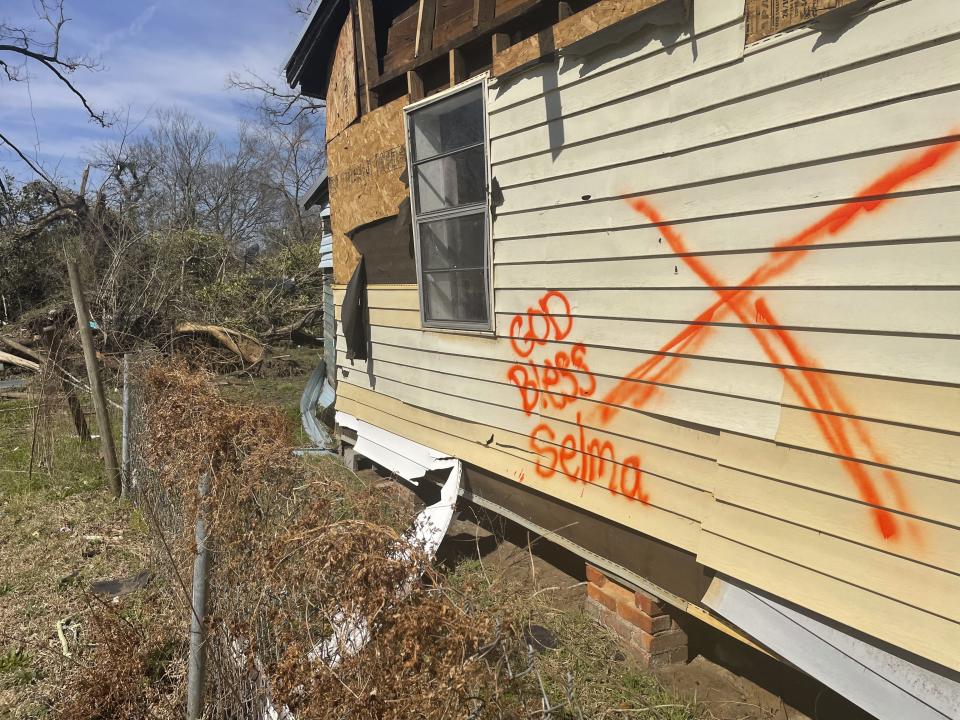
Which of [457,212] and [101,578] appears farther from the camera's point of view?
[457,212]

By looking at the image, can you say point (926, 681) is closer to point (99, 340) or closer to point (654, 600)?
point (654, 600)

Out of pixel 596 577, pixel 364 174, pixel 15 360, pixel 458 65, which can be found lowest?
pixel 596 577

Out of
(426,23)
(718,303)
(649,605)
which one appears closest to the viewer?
(718,303)

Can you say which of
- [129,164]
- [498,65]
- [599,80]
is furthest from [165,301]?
[599,80]

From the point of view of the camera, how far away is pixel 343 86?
19.9ft

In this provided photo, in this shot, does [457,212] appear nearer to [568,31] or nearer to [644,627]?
[568,31]

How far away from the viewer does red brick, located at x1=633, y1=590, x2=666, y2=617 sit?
331 cm

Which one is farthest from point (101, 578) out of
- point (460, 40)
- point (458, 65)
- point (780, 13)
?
point (780, 13)

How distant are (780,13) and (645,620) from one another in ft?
9.56

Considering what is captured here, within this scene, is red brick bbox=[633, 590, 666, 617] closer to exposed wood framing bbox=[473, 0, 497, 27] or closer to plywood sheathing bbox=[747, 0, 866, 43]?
plywood sheathing bbox=[747, 0, 866, 43]

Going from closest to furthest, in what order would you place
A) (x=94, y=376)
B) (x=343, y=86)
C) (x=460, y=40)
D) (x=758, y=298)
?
(x=758, y=298) → (x=460, y=40) → (x=94, y=376) → (x=343, y=86)

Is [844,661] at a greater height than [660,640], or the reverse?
[844,661]

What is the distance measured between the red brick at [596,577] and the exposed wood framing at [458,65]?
337 centimetres

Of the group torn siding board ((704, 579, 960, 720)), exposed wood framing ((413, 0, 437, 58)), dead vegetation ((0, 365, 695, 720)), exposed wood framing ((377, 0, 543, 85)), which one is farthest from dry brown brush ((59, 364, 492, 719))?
exposed wood framing ((413, 0, 437, 58))
